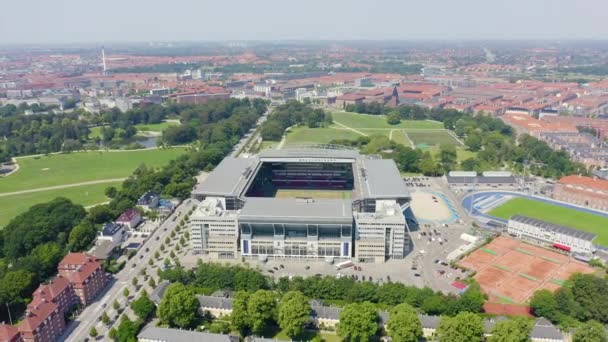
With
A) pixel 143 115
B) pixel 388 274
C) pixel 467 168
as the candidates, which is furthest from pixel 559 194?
pixel 143 115

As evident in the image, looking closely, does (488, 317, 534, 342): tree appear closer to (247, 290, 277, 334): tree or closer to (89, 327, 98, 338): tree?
(247, 290, 277, 334): tree

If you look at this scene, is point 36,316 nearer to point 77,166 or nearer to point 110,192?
point 110,192

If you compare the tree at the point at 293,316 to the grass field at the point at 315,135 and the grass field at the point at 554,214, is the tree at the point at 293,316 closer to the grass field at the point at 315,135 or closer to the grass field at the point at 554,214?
the grass field at the point at 554,214

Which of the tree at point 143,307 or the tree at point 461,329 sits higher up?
the tree at point 461,329

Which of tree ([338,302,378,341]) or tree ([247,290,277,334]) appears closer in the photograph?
tree ([338,302,378,341])

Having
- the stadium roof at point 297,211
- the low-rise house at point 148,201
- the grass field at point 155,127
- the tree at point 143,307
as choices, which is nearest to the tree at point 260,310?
the tree at point 143,307

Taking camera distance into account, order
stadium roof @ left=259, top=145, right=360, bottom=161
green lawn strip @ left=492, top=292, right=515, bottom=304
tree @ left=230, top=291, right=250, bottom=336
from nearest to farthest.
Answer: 1. tree @ left=230, top=291, right=250, bottom=336
2. green lawn strip @ left=492, top=292, right=515, bottom=304
3. stadium roof @ left=259, top=145, right=360, bottom=161

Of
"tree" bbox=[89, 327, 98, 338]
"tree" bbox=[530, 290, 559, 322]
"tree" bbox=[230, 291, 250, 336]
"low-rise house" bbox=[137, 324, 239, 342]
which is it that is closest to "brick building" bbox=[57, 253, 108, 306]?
"tree" bbox=[89, 327, 98, 338]
